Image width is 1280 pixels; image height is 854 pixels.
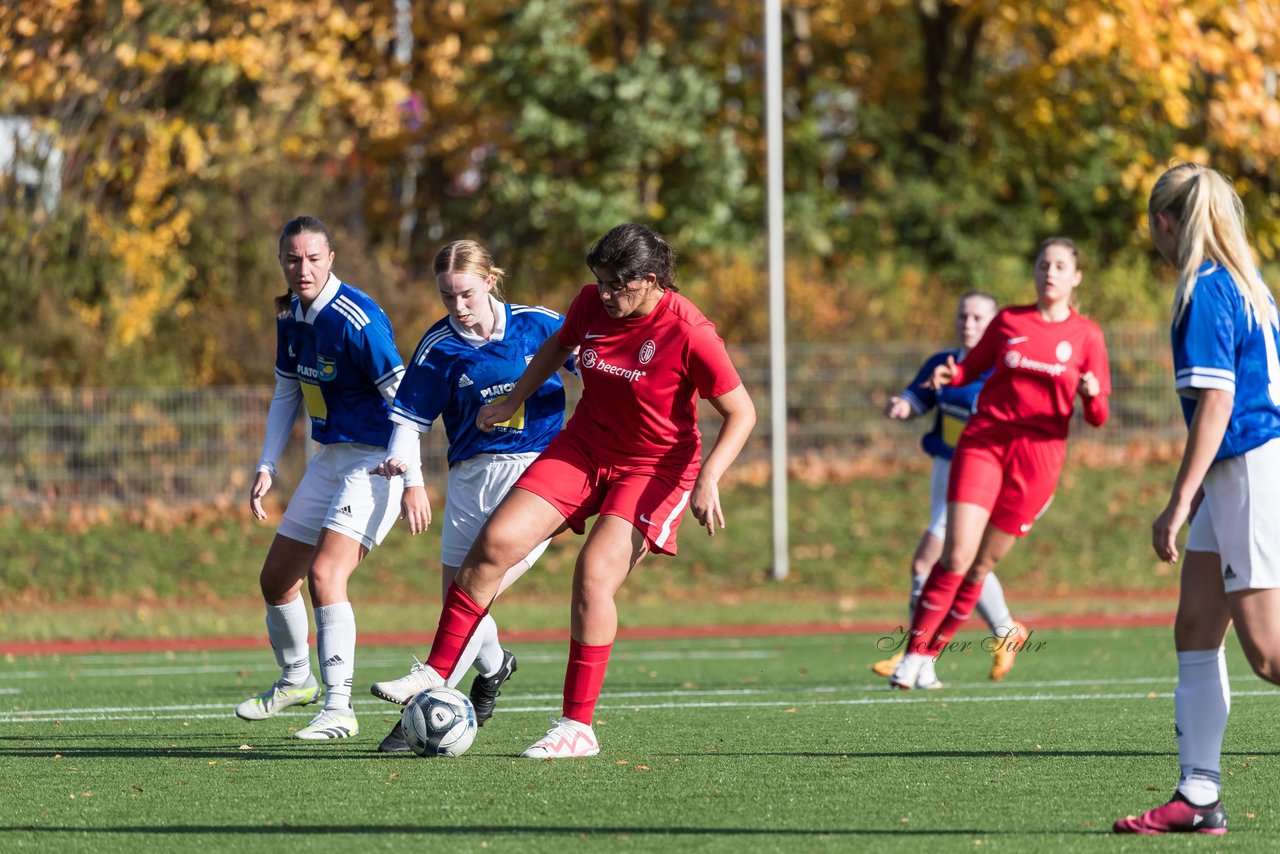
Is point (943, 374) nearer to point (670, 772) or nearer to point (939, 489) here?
point (939, 489)

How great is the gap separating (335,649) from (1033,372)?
4.17 meters

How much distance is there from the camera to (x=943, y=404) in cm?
1104

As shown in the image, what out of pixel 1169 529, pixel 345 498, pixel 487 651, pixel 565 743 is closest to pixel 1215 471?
pixel 1169 529

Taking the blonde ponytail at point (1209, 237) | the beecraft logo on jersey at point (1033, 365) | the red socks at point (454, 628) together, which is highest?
the blonde ponytail at point (1209, 237)

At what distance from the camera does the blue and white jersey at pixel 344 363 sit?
24.0 feet

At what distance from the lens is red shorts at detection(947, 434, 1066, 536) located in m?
9.23

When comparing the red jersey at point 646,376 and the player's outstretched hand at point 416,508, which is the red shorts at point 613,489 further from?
the player's outstretched hand at point 416,508

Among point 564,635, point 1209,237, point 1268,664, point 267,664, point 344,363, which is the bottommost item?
point 564,635

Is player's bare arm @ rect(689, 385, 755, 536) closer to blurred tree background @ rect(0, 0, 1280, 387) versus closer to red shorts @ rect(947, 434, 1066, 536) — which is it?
red shorts @ rect(947, 434, 1066, 536)

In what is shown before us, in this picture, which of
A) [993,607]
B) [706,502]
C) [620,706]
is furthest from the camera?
[993,607]

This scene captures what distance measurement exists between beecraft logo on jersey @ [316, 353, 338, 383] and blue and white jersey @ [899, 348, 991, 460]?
4150mm

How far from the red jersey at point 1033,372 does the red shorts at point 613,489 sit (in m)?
3.32

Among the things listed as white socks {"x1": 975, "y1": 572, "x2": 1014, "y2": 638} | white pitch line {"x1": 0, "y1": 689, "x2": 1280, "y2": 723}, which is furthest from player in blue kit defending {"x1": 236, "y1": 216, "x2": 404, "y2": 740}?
white socks {"x1": 975, "y1": 572, "x2": 1014, "y2": 638}

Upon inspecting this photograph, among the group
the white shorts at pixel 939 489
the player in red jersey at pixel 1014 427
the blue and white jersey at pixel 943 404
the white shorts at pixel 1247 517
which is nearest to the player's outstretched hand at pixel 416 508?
the white shorts at pixel 1247 517
